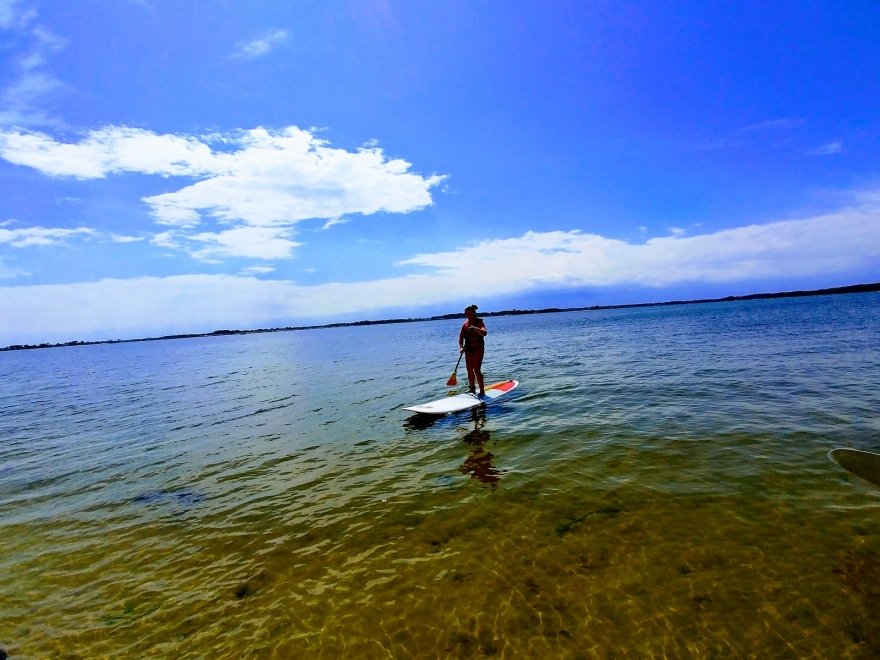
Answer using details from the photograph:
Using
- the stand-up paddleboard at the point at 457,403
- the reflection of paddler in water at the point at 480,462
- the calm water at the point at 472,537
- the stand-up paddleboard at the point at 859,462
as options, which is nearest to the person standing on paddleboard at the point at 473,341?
the stand-up paddleboard at the point at 457,403

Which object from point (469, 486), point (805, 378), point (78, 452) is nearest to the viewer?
point (469, 486)

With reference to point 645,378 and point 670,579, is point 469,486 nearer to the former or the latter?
point 670,579

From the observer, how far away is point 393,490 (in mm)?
11219

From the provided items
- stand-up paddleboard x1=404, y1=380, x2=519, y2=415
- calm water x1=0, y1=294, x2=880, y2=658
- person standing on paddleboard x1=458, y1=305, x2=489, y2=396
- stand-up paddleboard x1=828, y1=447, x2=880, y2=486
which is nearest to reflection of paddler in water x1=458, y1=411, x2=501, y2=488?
calm water x1=0, y1=294, x2=880, y2=658

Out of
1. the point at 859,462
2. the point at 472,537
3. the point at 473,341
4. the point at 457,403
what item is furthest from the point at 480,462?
the point at 859,462

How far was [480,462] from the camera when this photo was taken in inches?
500

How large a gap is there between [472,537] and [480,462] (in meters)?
4.18

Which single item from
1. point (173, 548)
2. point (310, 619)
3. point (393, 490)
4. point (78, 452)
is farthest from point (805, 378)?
point (78, 452)

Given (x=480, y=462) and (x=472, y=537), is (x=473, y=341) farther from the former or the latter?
(x=472, y=537)

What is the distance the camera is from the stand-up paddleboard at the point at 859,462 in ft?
31.6

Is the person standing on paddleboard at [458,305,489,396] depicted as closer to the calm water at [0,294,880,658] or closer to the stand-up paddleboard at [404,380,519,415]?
the stand-up paddleboard at [404,380,519,415]

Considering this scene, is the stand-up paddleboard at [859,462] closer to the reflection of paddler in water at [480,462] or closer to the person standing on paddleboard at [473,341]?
the reflection of paddler in water at [480,462]

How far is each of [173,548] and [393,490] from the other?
5.17m

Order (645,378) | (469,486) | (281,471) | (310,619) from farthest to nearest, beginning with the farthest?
(645,378) < (281,471) < (469,486) < (310,619)
